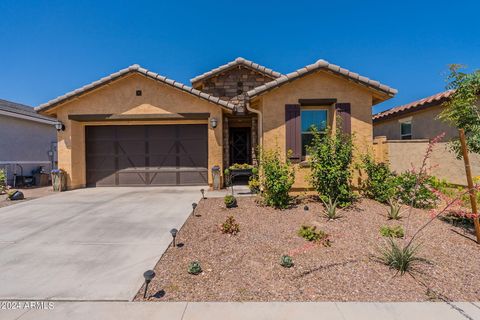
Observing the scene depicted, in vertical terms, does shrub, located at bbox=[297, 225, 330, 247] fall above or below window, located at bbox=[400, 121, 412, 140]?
below

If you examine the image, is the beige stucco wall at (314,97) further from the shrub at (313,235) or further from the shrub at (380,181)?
the shrub at (313,235)

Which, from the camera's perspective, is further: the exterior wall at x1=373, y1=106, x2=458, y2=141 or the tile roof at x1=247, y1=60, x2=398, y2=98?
the exterior wall at x1=373, y1=106, x2=458, y2=141

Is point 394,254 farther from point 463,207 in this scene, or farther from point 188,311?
point 463,207

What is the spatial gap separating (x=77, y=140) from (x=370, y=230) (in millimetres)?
11054

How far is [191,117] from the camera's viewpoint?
9.30 meters

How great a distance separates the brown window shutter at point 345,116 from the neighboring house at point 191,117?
0.11 feet

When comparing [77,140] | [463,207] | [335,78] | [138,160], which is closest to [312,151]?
[335,78]

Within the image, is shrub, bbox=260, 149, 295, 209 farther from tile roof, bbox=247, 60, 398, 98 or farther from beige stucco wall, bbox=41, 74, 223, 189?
beige stucco wall, bbox=41, 74, 223, 189

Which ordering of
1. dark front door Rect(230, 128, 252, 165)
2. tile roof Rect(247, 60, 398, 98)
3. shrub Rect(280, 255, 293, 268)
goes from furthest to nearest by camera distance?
1. dark front door Rect(230, 128, 252, 165)
2. tile roof Rect(247, 60, 398, 98)
3. shrub Rect(280, 255, 293, 268)

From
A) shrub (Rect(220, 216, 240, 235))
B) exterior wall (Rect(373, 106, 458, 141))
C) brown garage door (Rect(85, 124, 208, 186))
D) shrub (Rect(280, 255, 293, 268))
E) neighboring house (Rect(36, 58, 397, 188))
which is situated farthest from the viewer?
brown garage door (Rect(85, 124, 208, 186))

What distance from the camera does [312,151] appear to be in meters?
6.14

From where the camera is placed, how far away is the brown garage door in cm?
999

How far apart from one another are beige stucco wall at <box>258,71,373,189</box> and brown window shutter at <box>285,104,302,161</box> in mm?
128

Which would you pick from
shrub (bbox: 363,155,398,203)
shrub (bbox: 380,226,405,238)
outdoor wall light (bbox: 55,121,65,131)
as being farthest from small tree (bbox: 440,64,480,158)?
outdoor wall light (bbox: 55,121,65,131)
